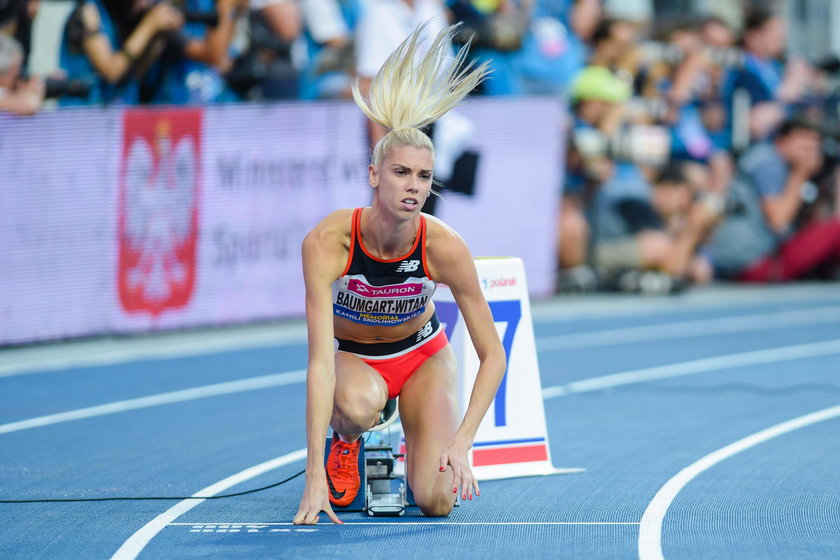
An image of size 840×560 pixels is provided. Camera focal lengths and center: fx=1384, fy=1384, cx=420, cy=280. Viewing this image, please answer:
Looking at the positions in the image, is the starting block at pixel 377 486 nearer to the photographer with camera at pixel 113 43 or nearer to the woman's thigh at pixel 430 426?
the woman's thigh at pixel 430 426

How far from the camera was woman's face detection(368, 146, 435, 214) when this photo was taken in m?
5.66

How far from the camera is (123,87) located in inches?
463

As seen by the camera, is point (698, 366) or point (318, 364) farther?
point (698, 366)

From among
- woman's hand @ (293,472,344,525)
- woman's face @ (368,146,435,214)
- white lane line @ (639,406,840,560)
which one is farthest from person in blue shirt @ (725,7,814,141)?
woman's hand @ (293,472,344,525)

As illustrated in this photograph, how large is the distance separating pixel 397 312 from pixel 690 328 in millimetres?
8063

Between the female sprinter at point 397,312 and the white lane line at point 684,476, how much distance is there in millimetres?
777

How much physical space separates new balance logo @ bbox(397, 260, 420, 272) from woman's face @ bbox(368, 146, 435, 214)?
0.27m

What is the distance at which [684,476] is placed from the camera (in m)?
7.12

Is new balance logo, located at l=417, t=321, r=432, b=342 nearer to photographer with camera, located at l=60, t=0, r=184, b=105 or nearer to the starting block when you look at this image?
the starting block

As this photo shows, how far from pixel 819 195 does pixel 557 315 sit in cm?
513

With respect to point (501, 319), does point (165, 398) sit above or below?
below

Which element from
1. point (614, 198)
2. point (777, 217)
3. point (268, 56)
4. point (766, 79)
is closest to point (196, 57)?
point (268, 56)

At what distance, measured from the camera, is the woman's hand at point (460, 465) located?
553 centimetres

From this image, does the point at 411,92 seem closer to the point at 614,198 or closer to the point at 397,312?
the point at 397,312
